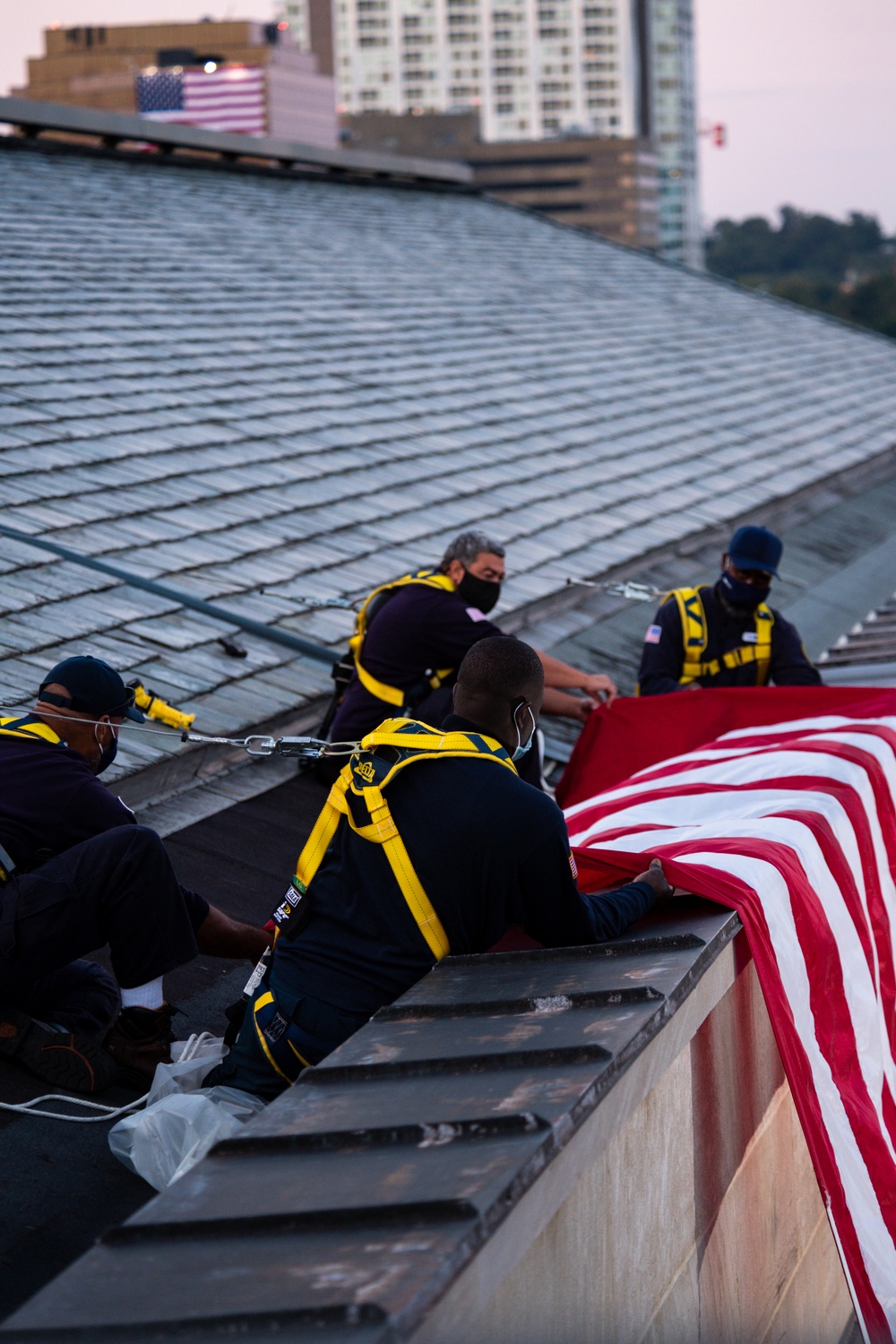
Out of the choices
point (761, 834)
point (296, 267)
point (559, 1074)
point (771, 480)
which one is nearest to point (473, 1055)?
point (559, 1074)

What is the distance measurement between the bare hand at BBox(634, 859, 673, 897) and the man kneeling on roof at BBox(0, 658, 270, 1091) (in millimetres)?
1162

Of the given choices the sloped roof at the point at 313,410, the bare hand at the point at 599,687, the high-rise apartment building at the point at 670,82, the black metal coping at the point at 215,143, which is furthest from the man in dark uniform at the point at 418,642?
the high-rise apartment building at the point at 670,82

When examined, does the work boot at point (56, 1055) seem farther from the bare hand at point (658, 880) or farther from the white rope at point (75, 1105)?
the bare hand at point (658, 880)

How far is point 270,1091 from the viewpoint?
10.9 feet

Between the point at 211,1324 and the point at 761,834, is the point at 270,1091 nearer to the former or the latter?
the point at 211,1324

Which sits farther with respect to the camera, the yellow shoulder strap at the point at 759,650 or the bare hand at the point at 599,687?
the yellow shoulder strap at the point at 759,650

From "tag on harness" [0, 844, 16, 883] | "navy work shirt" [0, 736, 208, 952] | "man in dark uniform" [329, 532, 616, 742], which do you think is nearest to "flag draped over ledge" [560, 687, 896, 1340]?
"man in dark uniform" [329, 532, 616, 742]

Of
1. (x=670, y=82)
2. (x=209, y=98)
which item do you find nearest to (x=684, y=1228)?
(x=209, y=98)

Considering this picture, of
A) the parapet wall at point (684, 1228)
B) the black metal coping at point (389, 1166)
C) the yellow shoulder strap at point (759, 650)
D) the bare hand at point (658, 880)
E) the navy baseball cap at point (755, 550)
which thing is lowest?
the parapet wall at point (684, 1228)

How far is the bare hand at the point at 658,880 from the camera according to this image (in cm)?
385

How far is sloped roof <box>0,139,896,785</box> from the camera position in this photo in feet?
20.9

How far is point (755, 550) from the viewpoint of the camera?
680 centimetres

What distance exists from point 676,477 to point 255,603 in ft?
18.0

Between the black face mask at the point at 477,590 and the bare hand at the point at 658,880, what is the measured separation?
225 cm
